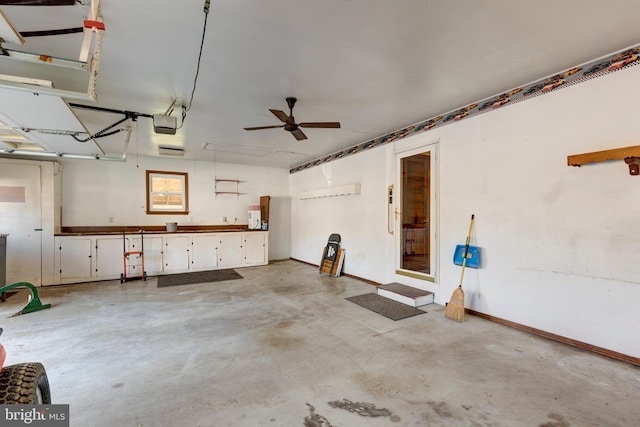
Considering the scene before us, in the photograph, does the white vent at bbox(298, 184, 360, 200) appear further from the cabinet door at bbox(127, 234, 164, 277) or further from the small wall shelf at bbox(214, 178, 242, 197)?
the cabinet door at bbox(127, 234, 164, 277)

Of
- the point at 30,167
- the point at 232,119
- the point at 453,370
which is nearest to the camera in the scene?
the point at 453,370

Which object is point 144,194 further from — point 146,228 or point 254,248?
point 254,248

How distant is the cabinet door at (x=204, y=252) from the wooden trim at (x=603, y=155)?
6.92 metres

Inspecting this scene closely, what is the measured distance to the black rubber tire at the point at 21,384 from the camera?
4.51ft

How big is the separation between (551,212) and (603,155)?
0.73 metres

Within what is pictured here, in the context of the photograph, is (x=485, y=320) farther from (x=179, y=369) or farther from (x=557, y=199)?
(x=179, y=369)

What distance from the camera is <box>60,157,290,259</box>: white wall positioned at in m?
6.51

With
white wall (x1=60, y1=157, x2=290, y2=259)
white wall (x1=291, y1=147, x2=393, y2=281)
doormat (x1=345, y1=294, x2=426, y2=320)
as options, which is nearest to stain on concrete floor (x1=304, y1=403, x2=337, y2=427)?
doormat (x1=345, y1=294, x2=426, y2=320)

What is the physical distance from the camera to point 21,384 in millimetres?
1438

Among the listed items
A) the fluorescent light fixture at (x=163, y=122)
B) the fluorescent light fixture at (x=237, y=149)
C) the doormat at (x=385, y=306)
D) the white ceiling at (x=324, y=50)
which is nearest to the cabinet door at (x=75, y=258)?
the white ceiling at (x=324, y=50)

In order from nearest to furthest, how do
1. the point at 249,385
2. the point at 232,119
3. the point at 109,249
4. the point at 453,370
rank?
1. the point at 249,385
2. the point at 453,370
3. the point at 232,119
4. the point at 109,249

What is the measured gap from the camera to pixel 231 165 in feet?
27.0

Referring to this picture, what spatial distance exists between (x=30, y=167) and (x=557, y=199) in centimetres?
844

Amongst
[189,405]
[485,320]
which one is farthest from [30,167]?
[485,320]
